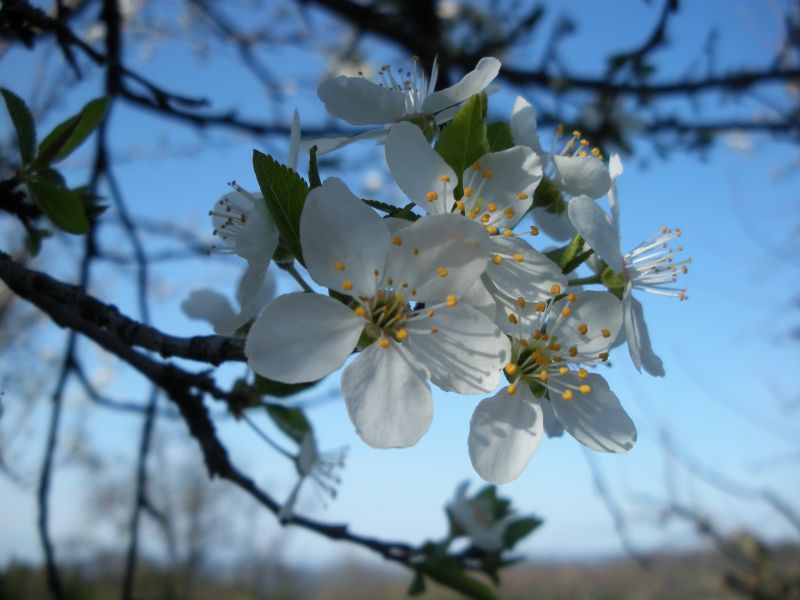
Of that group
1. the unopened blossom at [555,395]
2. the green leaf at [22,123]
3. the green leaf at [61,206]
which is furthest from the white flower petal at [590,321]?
the green leaf at [22,123]

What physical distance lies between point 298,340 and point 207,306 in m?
0.64

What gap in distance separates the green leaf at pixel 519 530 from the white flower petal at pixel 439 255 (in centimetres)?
94

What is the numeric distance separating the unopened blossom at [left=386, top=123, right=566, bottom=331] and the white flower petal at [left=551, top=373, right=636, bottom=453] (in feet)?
0.45

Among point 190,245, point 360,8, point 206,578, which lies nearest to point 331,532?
point 190,245

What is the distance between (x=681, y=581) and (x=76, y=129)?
8.80 metres

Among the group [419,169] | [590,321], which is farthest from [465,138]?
[590,321]

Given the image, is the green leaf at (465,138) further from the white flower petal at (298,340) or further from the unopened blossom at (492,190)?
the white flower petal at (298,340)

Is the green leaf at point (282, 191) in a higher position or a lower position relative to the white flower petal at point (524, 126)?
lower

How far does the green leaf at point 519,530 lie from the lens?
1479 mm

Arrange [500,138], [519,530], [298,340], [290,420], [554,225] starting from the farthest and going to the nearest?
1. [519,530]
2. [290,420]
3. [554,225]
4. [500,138]
5. [298,340]

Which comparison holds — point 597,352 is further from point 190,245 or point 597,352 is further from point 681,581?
point 681,581

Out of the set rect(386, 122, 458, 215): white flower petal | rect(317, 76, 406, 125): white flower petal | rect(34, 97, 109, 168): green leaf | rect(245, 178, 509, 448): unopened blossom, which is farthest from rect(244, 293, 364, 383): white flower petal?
rect(34, 97, 109, 168): green leaf

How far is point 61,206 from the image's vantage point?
95cm

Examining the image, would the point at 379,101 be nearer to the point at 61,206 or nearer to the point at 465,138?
the point at 465,138
